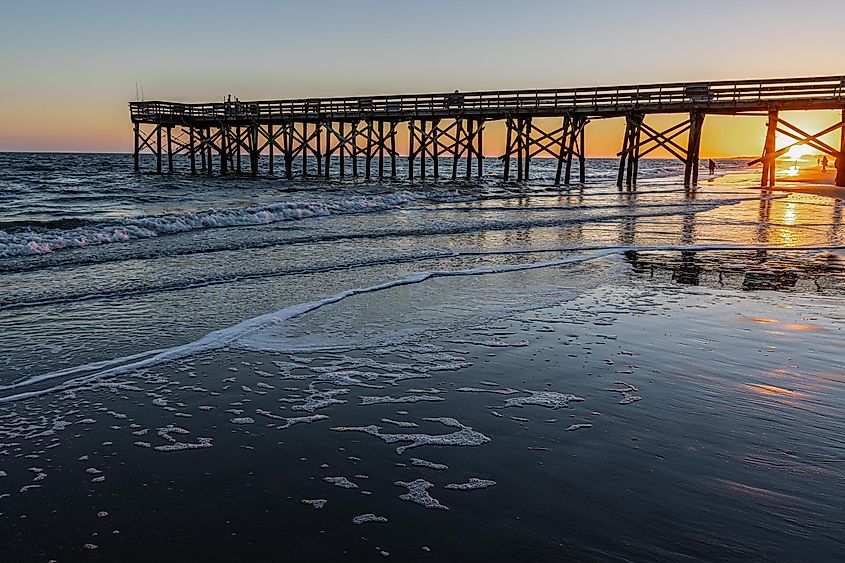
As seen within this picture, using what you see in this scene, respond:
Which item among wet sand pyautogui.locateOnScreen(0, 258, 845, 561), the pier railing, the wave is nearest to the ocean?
wet sand pyautogui.locateOnScreen(0, 258, 845, 561)

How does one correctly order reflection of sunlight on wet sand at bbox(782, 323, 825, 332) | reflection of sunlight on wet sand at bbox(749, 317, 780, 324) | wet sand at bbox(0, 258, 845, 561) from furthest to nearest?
1. reflection of sunlight on wet sand at bbox(749, 317, 780, 324)
2. reflection of sunlight on wet sand at bbox(782, 323, 825, 332)
3. wet sand at bbox(0, 258, 845, 561)

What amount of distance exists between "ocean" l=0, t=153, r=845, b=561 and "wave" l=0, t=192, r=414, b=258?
1.73 meters

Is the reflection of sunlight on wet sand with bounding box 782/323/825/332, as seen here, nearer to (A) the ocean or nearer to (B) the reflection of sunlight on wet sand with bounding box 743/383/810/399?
(A) the ocean

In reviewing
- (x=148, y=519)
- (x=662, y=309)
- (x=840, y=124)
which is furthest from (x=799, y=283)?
(x=840, y=124)

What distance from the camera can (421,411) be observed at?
425 cm

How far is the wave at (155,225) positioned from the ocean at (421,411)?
173 cm

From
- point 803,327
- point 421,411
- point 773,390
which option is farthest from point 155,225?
point 773,390

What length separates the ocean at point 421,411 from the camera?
2.84m

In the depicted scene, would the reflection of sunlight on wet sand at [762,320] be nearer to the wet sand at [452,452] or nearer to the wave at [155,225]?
the wet sand at [452,452]

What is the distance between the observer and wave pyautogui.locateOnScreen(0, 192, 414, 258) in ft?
37.5

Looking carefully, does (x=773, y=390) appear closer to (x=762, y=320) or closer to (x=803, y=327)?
(x=803, y=327)

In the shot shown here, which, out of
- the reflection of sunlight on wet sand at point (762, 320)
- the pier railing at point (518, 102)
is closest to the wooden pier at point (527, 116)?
the pier railing at point (518, 102)

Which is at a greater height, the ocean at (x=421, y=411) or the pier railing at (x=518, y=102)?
the pier railing at (x=518, y=102)

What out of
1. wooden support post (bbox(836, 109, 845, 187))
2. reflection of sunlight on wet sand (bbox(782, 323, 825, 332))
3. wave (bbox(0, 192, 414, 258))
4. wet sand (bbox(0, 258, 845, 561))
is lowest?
wet sand (bbox(0, 258, 845, 561))
